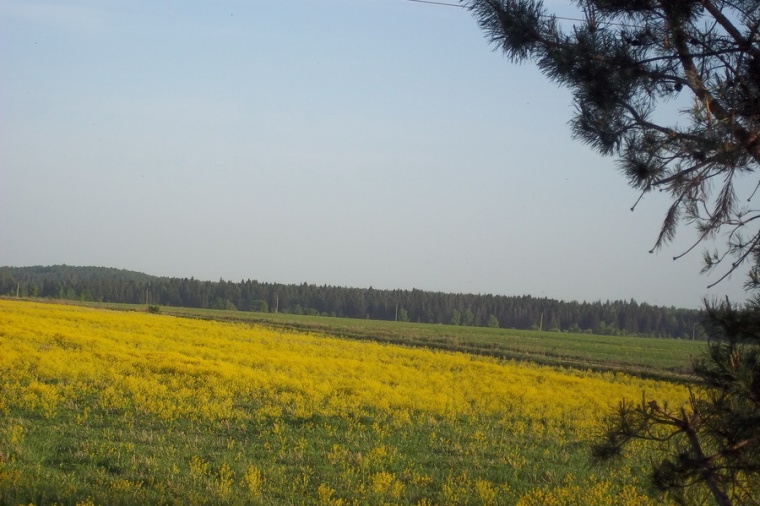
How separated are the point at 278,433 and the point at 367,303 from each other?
4459 inches

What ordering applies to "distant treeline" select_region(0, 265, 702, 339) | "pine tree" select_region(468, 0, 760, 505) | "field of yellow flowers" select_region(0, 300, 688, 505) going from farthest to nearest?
"distant treeline" select_region(0, 265, 702, 339), "field of yellow flowers" select_region(0, 300, 688, 505), "pine tree" select_region(468, 0, 760, 505)

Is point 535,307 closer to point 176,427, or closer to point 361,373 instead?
point 361,373

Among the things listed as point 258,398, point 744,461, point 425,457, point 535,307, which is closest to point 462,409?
point 258,398

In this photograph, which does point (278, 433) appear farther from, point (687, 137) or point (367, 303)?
point (367, 303)

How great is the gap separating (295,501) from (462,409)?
7.93 meters

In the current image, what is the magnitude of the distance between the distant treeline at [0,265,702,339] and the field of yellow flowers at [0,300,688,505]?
8790cm

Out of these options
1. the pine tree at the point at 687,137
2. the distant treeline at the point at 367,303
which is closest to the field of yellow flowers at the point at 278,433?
the pine tree at the point at 687,137

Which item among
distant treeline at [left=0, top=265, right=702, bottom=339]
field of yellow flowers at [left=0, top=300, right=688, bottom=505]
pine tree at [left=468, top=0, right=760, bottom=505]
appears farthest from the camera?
distant treeline at [left=0, top=265, right=702, bottom=339]

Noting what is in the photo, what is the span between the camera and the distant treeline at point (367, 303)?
108 m

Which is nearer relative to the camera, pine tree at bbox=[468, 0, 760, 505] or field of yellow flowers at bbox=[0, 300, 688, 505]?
pine tree at bbox=[468, 0, 760, 505]

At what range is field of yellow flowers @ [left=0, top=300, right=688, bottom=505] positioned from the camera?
8.05 m

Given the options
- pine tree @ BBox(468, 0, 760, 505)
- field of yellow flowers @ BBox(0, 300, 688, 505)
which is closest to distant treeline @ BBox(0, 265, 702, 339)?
field of yellow flowers @ BBox(0, 300, 688, 505)

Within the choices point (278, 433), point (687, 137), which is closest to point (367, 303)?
point (278, 433)

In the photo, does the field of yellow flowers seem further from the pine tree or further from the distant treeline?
the distant treeline
